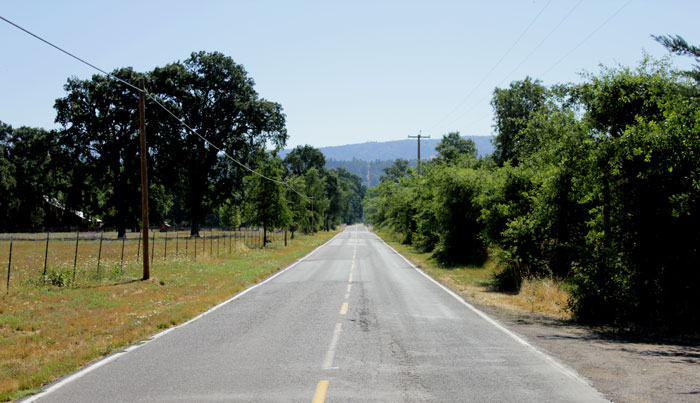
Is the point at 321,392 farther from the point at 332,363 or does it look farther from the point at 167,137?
the point at 167,137

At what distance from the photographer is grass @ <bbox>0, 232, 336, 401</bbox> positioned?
302 inches

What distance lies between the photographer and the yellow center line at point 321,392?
546cm

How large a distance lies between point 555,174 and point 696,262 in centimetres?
446

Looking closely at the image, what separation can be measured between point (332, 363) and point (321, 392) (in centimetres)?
146

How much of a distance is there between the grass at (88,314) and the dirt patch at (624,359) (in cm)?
716

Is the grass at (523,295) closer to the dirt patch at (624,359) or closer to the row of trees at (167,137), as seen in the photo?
the dirt patch at (624,359)

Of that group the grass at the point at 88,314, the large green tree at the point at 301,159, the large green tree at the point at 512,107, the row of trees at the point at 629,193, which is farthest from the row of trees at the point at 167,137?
the large green tree at the point at 301,159

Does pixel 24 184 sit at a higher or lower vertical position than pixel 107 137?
→ lower

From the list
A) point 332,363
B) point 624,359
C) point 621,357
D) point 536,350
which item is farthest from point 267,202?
point 624,359

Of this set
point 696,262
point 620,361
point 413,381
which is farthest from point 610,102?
point 413,381

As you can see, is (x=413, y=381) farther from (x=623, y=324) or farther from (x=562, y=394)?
(x=623, y=324)

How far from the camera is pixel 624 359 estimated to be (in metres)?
7.52

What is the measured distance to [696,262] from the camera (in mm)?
9609

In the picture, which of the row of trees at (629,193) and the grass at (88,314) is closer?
the grass at (88,314)
